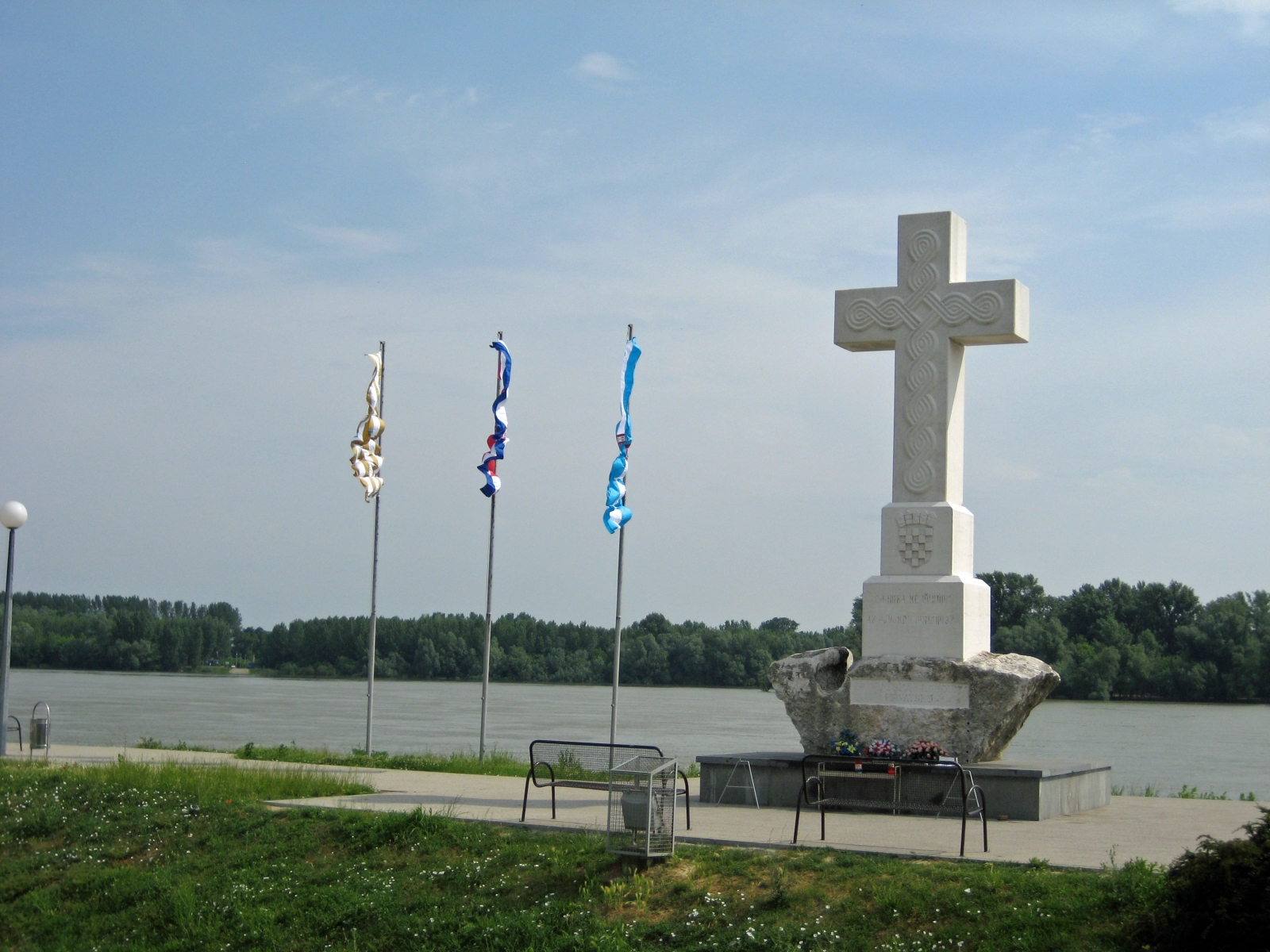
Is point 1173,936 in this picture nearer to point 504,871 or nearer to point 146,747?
point 504,871

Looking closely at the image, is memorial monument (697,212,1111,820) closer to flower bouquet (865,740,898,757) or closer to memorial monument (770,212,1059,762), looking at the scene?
memorial monument (770,212,1059,762)

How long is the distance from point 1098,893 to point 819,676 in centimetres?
Answer: 635

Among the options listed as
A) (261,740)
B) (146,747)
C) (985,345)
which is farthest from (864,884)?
(261,740)

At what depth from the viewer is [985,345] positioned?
51.8 feet

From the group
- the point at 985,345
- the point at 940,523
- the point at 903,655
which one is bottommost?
the point at 903,655

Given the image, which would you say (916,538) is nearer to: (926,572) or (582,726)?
A: (926,572)

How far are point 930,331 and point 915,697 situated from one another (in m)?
4.15

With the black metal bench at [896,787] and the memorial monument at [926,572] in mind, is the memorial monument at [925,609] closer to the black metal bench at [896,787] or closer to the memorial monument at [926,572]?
the memorial monument at [926,572]

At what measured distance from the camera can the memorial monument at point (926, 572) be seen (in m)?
14.2

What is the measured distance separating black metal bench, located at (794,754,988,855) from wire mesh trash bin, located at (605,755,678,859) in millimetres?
2414

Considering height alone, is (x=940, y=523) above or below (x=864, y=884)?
above

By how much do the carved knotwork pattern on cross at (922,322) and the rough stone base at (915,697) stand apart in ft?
6.92

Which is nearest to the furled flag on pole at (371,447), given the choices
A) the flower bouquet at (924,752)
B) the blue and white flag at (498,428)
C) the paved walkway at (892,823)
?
the blue and white flag at (498,428)

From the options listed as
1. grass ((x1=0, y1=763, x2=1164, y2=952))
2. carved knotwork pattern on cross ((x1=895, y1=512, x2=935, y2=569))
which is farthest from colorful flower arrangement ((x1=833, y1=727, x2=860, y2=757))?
grass ((x1=0, y1=763, x2=1164, y2=952))
